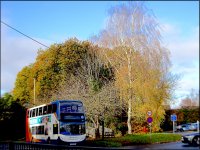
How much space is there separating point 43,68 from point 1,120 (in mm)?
8757

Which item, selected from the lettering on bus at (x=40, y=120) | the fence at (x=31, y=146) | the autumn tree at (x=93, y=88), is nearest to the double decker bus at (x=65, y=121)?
the lettering on bus at (x=40, y=120)

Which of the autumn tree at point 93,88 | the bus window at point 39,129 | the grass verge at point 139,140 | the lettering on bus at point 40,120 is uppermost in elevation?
the autumn tree at point 93,88

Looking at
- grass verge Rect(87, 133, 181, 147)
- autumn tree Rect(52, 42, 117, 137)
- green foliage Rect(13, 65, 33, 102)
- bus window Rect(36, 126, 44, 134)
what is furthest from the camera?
green foliage Rect(13, 65, 33, 102)

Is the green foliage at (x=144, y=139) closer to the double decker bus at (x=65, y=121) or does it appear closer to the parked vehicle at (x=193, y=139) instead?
the double decker bus at (x=65, y=121)

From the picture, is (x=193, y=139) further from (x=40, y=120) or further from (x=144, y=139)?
(x=40, y=120)

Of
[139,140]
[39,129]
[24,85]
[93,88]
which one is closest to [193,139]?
[139,140]

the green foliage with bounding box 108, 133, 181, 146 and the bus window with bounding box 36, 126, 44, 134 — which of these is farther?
the bus window with bounding box 36, 126, 44, 134

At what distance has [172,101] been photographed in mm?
39750

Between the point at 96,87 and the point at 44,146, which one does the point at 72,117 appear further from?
the point at 44,146

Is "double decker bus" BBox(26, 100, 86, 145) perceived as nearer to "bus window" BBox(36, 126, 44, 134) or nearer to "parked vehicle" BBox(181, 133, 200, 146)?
"bus window" BBox(36, 126, 44, 134)

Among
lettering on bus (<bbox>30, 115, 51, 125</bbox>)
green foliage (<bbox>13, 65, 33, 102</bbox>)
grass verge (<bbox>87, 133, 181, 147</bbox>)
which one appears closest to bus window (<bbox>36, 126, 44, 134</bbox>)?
lettering on bus (<bbox>30, 115, 51, 125</bbox>)

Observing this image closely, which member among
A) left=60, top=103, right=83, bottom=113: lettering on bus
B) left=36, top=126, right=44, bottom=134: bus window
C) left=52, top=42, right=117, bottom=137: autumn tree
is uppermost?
left=52, top=42, right=117, bottom=137: autumn tree

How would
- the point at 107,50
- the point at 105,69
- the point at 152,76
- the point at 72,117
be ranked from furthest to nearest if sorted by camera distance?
the point at 105,69 < the point at 107,50 < the point at 152,76 < the point at 72,117

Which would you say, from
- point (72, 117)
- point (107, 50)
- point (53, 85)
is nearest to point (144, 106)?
point (107, 50)
